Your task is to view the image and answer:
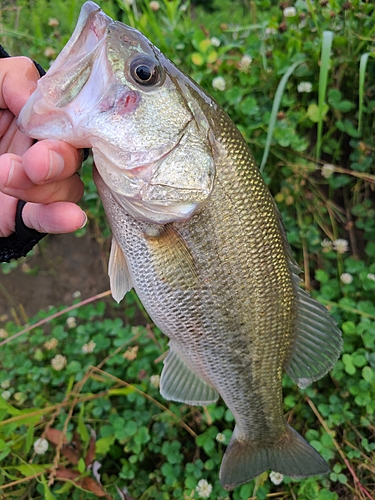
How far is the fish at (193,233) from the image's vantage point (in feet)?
2.84

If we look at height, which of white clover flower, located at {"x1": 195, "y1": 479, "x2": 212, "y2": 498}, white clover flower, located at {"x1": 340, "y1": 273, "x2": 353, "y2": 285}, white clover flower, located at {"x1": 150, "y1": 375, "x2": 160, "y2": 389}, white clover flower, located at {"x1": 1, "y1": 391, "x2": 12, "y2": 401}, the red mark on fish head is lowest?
white clover flower, located at {"x1": 195, "y1": 479, "x2": 212, "y2": 498}

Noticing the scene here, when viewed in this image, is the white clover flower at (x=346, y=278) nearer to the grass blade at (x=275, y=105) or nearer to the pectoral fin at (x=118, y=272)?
the grass blade at (x=275, y=105)

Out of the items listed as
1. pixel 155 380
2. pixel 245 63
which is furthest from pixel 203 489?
pixel 245 63

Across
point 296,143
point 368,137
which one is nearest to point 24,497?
point 296,143

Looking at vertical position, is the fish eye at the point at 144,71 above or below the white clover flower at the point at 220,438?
above

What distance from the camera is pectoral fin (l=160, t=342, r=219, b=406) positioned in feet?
4.42

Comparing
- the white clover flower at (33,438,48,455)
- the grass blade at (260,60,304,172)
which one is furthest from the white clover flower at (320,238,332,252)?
the white clover flower at (33,438,48,455)

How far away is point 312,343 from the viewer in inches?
51.5

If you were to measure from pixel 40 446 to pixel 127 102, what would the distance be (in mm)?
1430

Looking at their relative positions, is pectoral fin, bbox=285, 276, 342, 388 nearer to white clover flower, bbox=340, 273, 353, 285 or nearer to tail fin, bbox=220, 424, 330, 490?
tail fin, bbox=220, 424, 330, 490

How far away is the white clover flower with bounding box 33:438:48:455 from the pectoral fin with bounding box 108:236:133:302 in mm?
853

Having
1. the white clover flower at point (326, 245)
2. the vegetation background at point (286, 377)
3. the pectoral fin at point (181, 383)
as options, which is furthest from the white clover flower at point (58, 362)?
the white clover flower at point (326, 245)

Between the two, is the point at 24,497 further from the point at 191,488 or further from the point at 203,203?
the point at 203,203

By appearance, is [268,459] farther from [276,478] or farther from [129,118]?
[129,118]
